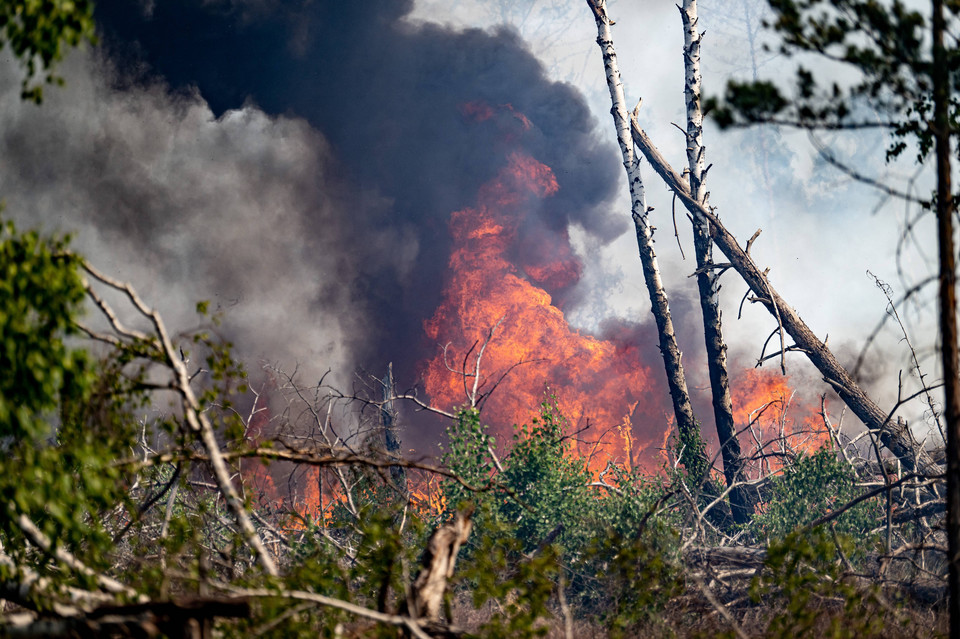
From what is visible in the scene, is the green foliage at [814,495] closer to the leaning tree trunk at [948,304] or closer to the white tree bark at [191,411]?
the leaning tree trunk at [948,304]

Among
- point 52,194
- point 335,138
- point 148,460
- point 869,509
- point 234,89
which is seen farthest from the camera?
point 335,138

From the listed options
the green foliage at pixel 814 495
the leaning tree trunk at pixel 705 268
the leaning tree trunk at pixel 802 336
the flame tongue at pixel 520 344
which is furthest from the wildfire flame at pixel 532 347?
the green foliage at pixel 814 495

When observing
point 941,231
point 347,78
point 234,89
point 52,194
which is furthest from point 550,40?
point 941,231

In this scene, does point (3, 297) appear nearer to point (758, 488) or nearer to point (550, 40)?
point (758, 488)

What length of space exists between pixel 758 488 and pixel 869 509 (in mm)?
1864

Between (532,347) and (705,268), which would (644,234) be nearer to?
(705,268)

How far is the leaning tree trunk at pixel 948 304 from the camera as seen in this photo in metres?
2.92

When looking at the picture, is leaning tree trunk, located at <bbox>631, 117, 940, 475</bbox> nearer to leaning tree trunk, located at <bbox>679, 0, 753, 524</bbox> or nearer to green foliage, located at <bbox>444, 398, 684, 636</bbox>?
leaning tree trunk, located at <bbox>679, 0, 753, 524</bbox>

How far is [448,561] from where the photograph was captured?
9.99ft

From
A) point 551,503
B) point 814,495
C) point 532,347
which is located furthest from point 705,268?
point 532,347

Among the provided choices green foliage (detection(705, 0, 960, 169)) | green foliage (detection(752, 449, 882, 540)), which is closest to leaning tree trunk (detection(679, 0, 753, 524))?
green foliage (detection(752, 449, 882, 540))

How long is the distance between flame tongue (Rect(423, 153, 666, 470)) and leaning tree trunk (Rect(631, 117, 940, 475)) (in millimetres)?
4279

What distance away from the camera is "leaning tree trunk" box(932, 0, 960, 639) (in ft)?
9.57

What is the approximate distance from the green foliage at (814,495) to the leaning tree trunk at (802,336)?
31.0 inches
